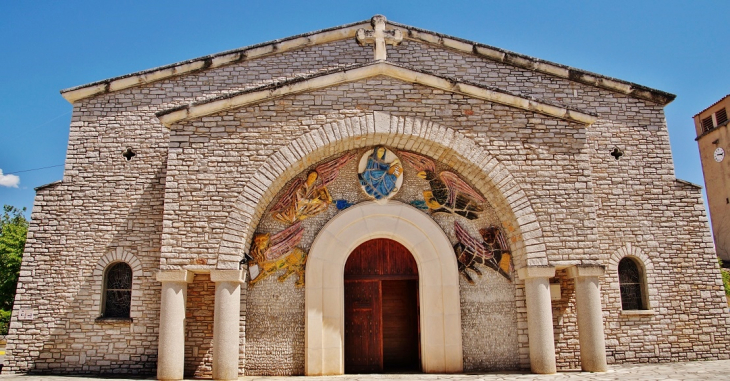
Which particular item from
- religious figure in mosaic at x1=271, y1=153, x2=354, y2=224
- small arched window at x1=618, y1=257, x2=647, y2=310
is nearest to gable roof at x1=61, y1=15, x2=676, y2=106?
religious figure in mosaic at x1=271, y1=153, x2=354, y2=224

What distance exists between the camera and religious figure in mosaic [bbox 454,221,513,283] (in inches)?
393

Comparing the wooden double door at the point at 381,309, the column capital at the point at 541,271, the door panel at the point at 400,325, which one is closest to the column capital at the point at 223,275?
the wooden double door at the point at 381,309

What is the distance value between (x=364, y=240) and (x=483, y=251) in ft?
6.88

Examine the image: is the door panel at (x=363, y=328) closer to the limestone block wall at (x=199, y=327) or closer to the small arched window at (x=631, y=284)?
the limestone block wall at (x=199, y=327)

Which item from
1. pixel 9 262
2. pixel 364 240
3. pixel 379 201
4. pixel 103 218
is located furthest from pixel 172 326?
pixel 9 262

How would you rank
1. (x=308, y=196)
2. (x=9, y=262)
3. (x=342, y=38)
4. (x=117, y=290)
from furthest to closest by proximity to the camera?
(x=9, y=262)
(x=342, y=38)
(x=117, y=290)
(x=308, y=196)

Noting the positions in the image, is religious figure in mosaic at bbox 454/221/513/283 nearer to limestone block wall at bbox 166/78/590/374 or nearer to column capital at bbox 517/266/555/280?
limestone block wall at bbox 166/78/590/374

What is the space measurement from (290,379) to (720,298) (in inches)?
313

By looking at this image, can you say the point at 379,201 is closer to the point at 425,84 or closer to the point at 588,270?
the point at 425,84

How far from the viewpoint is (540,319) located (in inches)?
362

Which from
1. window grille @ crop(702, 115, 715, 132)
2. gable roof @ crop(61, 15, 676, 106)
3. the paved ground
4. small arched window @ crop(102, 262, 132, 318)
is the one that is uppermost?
window grille @ crop(702, 115, 715, 132)

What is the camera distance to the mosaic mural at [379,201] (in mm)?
9875

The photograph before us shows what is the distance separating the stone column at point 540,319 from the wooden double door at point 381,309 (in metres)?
1.97

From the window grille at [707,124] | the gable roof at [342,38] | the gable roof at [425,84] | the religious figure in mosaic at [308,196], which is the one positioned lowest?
the religious figure in mosaic at [308,196]
